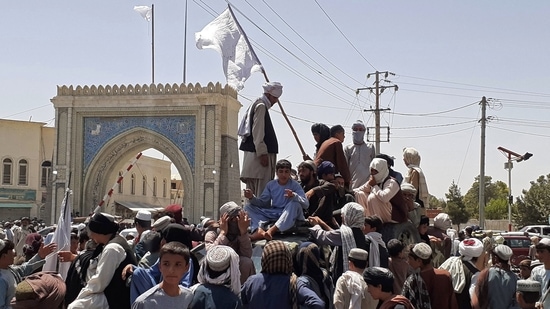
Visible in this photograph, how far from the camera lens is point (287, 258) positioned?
14.3 ft

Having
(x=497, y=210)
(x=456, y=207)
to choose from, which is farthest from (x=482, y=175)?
(x=497, y=210)

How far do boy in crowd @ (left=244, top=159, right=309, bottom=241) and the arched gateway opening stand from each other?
23553mm

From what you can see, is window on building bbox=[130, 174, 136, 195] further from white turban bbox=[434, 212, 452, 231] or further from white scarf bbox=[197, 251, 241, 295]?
white scarf bbox=[197, 251, 241, 295]

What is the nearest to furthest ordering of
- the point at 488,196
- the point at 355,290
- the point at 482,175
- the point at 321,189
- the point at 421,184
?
the point at 355,290
the point at 321,189
the point at 421,184
the point at 482,175
the point at 488,196

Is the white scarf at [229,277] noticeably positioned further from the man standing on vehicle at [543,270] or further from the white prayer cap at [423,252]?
the man standing on vehicle at [543,270]

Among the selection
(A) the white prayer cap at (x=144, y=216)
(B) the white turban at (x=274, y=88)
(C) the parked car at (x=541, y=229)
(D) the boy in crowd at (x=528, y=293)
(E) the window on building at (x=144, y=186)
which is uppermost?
(B) the white turban at (x=274, y=88)

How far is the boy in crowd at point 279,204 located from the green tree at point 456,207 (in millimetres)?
34396

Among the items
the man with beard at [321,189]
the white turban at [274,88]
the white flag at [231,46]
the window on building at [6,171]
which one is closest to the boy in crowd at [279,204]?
the man with beard at [321,189]

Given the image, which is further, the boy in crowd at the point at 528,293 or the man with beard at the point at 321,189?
the man with beard at the point at 321,189

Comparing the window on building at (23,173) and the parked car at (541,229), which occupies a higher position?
the window on building at (23,173)

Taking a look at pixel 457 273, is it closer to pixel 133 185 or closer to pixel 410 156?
pixel 410 156

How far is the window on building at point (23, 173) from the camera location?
36469 mm

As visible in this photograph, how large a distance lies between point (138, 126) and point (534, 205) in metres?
22.3

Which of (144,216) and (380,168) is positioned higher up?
(380,168)
